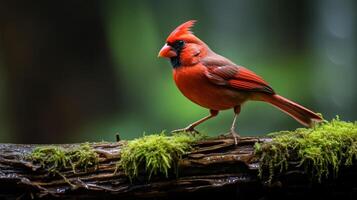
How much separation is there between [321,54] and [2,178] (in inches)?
198

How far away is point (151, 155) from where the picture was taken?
3.08 meters

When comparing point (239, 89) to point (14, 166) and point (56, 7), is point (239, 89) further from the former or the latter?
point (56, 7)

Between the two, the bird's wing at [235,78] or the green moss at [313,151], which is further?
the bird's wing at [235,78]

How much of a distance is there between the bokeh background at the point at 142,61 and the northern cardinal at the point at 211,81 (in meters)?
1.95

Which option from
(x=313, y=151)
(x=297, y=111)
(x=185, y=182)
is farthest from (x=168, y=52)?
(x=313, y=151)

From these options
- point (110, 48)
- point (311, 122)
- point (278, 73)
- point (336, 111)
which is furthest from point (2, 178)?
point (336, 111)

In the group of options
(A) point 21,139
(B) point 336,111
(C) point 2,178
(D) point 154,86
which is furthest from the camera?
(B) point 336,111

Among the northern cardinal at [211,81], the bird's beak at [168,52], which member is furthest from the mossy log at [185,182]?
the bird's beak at [168,52]

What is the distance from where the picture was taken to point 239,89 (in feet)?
12.9

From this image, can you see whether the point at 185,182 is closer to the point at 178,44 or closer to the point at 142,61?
the point at 178,44

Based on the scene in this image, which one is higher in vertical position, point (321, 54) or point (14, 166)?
point (321, 54)

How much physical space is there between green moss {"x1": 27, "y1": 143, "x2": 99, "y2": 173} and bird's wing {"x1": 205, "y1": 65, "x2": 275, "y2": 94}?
1.10m

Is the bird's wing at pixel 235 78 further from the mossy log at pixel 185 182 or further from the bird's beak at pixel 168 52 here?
the mossy log at pixel 185 182

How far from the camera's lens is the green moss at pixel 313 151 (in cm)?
303
